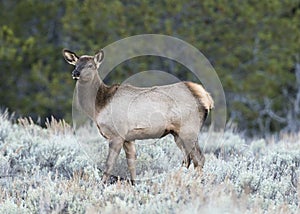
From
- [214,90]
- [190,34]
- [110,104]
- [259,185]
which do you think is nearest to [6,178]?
[110,104]

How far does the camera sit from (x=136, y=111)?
717cm

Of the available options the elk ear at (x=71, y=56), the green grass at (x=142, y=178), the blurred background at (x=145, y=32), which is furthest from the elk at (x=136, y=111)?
the blurred background at (x=145, y=32)

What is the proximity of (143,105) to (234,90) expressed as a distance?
12279 mm

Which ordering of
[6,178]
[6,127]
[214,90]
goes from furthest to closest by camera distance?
[214,90] → [6,127] → [6,178]

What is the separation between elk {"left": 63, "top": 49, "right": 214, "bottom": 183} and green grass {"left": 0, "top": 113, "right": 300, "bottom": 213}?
1.23 ft

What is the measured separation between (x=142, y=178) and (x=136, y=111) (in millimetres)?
825

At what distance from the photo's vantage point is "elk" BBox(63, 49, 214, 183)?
7113 millimetres

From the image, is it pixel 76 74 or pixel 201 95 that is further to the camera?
pixel 201 95

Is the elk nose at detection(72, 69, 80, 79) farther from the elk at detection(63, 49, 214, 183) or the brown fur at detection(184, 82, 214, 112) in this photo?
the brown fur at detection(184, 82, 214, 112)

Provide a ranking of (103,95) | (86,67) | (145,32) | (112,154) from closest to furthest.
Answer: (112,154), (86,67), (103,95), (145,32)

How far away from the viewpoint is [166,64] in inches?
775

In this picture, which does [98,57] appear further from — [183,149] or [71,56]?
[183,149]

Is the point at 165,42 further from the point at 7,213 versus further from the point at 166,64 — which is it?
the point at 7,213

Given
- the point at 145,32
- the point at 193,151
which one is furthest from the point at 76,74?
the point at 145,32
